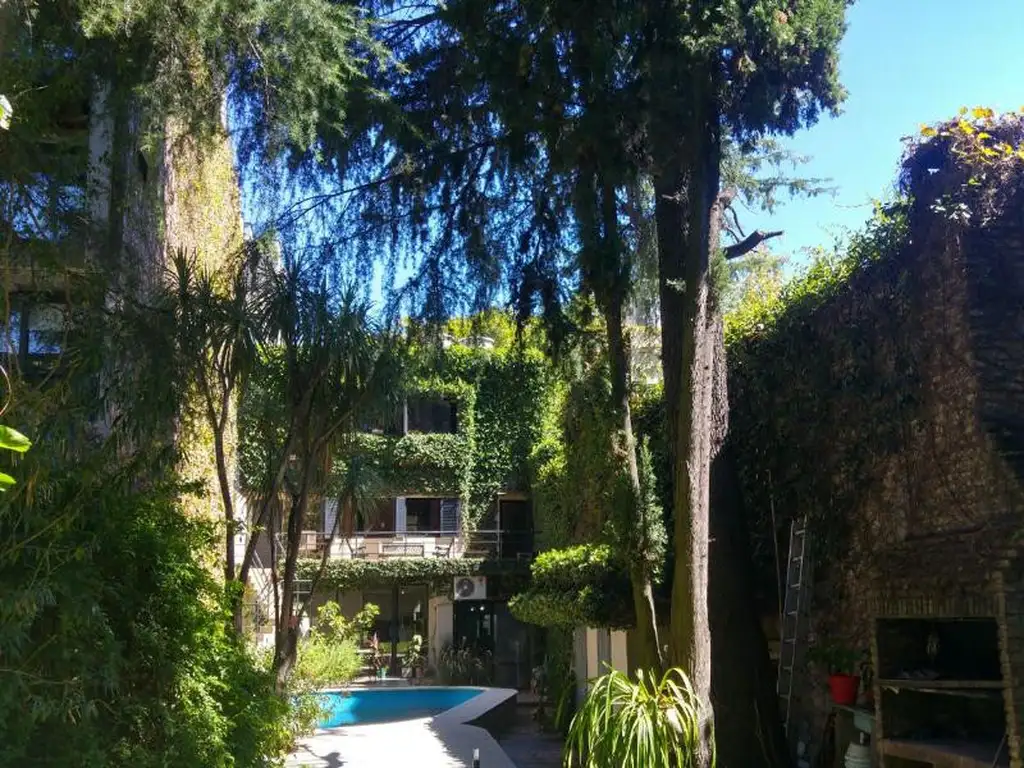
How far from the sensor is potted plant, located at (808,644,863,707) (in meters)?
9.76

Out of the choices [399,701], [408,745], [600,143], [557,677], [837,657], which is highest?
[600,143]

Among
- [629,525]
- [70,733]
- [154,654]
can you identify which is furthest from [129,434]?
[629,525]

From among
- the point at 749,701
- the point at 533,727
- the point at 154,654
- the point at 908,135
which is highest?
the point at 908,135

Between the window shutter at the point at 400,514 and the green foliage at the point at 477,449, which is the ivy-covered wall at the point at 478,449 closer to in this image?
the green foliage at the point at 477,449

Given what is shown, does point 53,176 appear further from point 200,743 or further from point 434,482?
point 434,482

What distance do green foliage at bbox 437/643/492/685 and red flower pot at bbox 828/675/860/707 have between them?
16952mm

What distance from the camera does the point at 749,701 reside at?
999cm

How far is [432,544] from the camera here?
97.3 ft

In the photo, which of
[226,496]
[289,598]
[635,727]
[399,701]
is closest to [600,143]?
[226,496]

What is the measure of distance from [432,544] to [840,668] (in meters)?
20.3

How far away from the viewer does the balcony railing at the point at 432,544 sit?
29484 millimetres

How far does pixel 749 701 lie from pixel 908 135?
549cm

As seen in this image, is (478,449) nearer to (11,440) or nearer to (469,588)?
(469,588)

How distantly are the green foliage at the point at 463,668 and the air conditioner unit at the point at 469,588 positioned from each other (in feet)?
7.64
